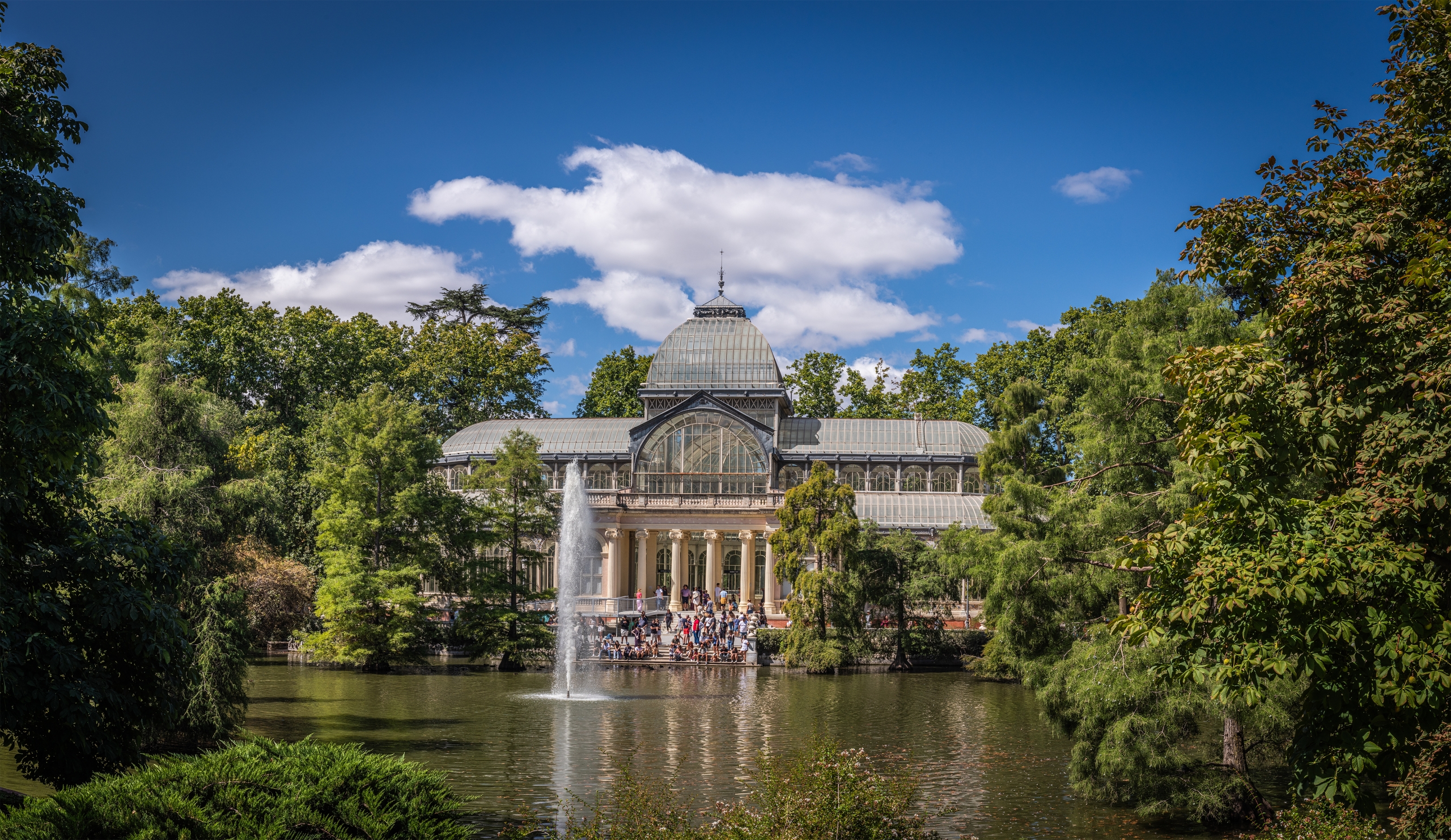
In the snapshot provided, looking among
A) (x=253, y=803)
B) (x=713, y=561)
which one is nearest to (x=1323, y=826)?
(x=253, y=803)

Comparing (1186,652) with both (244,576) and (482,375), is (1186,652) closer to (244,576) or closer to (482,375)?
(244,576)

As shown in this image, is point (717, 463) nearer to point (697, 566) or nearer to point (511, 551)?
point (697, 566)

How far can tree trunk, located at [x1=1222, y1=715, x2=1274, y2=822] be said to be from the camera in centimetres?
1822

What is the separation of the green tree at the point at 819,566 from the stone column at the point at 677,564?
60.5ft

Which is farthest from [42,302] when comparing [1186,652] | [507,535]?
[507,535]

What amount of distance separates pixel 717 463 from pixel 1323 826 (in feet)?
170

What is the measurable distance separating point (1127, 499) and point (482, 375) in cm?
6337

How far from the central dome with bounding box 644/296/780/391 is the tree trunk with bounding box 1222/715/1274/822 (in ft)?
155

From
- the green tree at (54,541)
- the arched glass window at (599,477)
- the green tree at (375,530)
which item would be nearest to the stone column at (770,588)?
the arched glass window at (599,477)

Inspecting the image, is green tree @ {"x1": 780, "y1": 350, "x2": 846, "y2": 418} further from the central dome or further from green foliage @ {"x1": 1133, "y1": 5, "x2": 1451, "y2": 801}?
green foliage @ {"x1": 1133, "y1": 5, "x2": 1451, "y2": 801}

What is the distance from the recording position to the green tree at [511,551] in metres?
41.9

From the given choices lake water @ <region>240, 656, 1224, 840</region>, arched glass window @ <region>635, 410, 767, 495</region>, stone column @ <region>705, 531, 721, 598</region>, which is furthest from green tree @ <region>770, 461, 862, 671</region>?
arched glass window @ <region>635, 410, 767, 495</region>

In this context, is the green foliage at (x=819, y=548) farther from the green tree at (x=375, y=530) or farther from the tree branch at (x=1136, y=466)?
the tree branch at (x=1136, y=466)

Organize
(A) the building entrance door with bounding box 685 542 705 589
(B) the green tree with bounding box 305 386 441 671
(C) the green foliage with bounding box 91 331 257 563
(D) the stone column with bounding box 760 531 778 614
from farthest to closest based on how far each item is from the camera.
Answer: (A) the building entrance door with bounding box 685 542 705 589 < (D) the stone column with bounding box 760 531 778 614 < (B) the green tree with bounding box 305 386 441 671 < (C) the green foliage with bounding box 91 331 257 563
